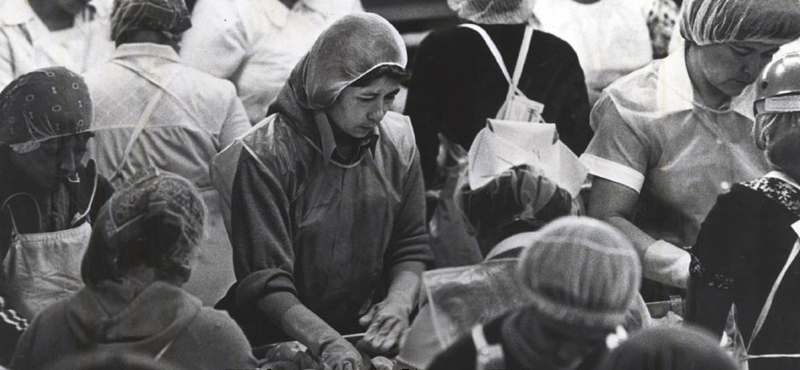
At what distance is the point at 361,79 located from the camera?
454 cm

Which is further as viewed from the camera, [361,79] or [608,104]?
[608,104]

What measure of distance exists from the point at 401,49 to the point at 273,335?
3.00ft

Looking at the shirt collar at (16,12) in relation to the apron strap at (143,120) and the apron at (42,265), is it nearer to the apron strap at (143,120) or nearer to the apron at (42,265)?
the apron strap at (143,120)

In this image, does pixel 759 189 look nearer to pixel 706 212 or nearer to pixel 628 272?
pixel 706 212

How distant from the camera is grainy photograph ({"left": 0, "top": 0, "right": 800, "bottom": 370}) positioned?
4422 millimetres

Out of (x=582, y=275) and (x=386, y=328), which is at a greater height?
(x=582, y=275)

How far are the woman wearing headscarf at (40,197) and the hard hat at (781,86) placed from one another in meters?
2.05

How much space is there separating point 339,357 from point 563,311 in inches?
26.5

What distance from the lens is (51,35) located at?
15.3ft

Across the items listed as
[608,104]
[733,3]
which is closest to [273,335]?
[608,104]

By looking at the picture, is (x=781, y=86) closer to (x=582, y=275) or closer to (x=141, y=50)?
(x=582, y=275)

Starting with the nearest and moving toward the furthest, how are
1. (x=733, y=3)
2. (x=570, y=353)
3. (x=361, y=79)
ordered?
(x=570, y=353) < (x=361, y=79) < (x=733, y=3)

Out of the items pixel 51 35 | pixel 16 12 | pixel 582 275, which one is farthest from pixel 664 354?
pixel 16 12

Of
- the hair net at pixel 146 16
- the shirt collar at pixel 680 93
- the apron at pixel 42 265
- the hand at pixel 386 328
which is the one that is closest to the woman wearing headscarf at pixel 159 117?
the hair net at pixel 146 16
